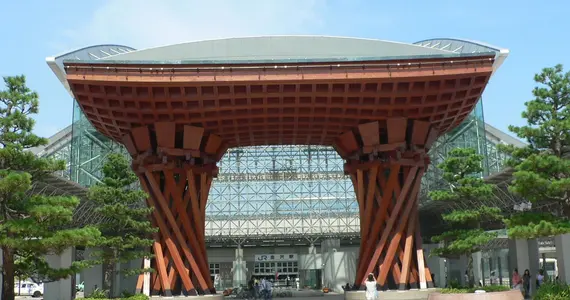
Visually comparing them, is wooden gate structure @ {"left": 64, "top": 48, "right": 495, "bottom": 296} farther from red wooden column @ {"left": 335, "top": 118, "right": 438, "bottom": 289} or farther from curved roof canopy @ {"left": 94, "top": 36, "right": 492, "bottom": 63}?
curved roof canopy @ {"left": 94, "top": 36, "right": 492, "bottom": 63}

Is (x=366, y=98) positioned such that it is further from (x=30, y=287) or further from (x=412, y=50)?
(x=30, y=287)

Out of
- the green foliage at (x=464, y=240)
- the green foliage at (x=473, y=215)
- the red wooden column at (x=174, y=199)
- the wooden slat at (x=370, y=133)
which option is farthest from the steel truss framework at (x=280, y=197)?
the green foliage at (x=473, y=215)

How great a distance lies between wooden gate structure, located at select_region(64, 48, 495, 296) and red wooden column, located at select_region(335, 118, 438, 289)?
6 centimetres

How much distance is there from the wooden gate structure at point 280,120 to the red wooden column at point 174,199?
0.06 m

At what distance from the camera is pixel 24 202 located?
18.6m

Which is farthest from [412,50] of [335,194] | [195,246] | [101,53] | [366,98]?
[335,194]

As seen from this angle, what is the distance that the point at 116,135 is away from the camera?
33875 mm

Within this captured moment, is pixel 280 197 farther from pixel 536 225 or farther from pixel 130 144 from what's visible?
pixel 536 225

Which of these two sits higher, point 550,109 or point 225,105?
point 225,105

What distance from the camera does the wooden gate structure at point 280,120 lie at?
27344mm

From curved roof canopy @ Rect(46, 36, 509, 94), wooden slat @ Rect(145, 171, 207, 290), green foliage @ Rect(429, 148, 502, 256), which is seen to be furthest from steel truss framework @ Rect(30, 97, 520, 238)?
green foliage @ Rect(429, 148, 502, 256)

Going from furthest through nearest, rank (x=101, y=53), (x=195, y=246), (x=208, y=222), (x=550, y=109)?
1. (x=208, y=222)
2. (x=101, y=53)
3. (x=195, y=246)
4. (x=550, y=109)

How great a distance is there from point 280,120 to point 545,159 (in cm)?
1657

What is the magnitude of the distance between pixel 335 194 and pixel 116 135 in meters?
33.7
